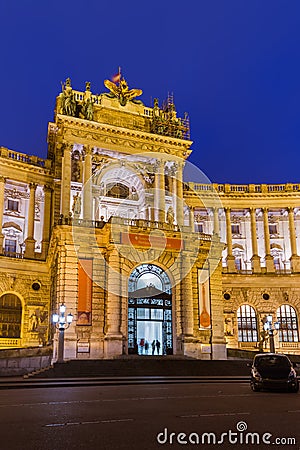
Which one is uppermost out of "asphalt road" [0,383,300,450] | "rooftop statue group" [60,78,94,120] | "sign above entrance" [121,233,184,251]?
"rooftop statue group" [60,78,94,120]

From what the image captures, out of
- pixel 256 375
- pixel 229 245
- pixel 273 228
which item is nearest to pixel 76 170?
pixel 229 245

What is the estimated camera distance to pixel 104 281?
34.2 m

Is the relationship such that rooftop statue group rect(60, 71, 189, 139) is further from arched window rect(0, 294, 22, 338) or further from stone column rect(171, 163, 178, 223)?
arched window rect(0, 294, 22, 338)

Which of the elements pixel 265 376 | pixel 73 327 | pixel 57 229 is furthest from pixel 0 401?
pixel 57 229

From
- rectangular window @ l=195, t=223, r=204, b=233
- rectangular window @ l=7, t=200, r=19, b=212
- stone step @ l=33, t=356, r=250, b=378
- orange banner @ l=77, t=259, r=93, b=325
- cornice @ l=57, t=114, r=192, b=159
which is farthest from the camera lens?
rectangular window @ l=195, t=223, r=204, b=233

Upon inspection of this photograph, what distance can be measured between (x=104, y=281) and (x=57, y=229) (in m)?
5.25

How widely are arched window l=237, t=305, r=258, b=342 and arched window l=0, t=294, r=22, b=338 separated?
22496 mm

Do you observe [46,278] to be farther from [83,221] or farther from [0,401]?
[0,401]

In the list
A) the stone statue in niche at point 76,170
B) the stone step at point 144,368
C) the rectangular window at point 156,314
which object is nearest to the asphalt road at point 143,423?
the stone step at point 144,368

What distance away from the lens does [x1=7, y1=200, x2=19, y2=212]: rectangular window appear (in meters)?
47.7

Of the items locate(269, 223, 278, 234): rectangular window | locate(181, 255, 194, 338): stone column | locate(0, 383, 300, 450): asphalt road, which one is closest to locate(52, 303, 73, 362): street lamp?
locate(181, 255, 194, 338): stone column

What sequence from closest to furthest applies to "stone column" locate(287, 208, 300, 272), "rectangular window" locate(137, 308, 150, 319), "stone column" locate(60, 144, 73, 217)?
"rectangular window" locate(137, 308, 150, 319)
"stone column" locate(60, 144, 73, 217)
"stone column" locate(287, 208, 300, 272)

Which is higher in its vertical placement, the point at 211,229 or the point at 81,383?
the point at 211,229

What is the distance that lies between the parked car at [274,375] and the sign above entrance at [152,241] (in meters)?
18.5
